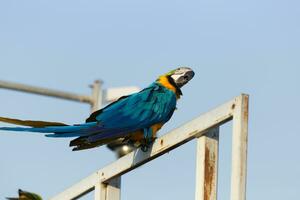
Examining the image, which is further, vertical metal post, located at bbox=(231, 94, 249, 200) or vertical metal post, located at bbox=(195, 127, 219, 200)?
vertical metal post, located at bbox=(195, 127, 219, 200)

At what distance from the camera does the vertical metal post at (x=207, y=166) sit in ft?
21.0

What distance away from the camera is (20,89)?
43.6ft

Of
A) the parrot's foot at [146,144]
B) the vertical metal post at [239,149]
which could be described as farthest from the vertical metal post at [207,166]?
the parrot's foot at [146,144]

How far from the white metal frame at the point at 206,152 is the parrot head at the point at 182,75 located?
3.15ft

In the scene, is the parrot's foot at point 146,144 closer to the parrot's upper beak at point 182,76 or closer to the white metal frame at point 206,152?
the white metal frame at point 206,152

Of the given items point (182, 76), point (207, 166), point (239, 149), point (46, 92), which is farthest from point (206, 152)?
point (46, 92)

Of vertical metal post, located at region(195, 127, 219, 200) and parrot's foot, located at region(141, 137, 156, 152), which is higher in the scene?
parrot's foot, located at region(141, 137, 156, 152)

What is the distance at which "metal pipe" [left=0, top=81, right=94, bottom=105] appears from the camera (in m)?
13.1

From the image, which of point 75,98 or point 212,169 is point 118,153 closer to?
point 75,98

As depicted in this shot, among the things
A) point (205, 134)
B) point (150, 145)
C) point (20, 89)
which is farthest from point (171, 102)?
point (20, 89)

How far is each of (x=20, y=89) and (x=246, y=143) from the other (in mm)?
7387

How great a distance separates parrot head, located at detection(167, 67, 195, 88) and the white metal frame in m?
0.96

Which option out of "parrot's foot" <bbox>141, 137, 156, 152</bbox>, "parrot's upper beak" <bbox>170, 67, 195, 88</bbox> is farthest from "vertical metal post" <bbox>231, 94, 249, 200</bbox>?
"parrot's upper beak" <bbox>170, 67, 195, 88</bbox>

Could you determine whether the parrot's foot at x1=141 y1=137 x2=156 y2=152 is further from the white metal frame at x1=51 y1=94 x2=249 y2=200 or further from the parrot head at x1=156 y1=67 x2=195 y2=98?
the parrot head at x1=156 y1=67 x2=195 y2=98
